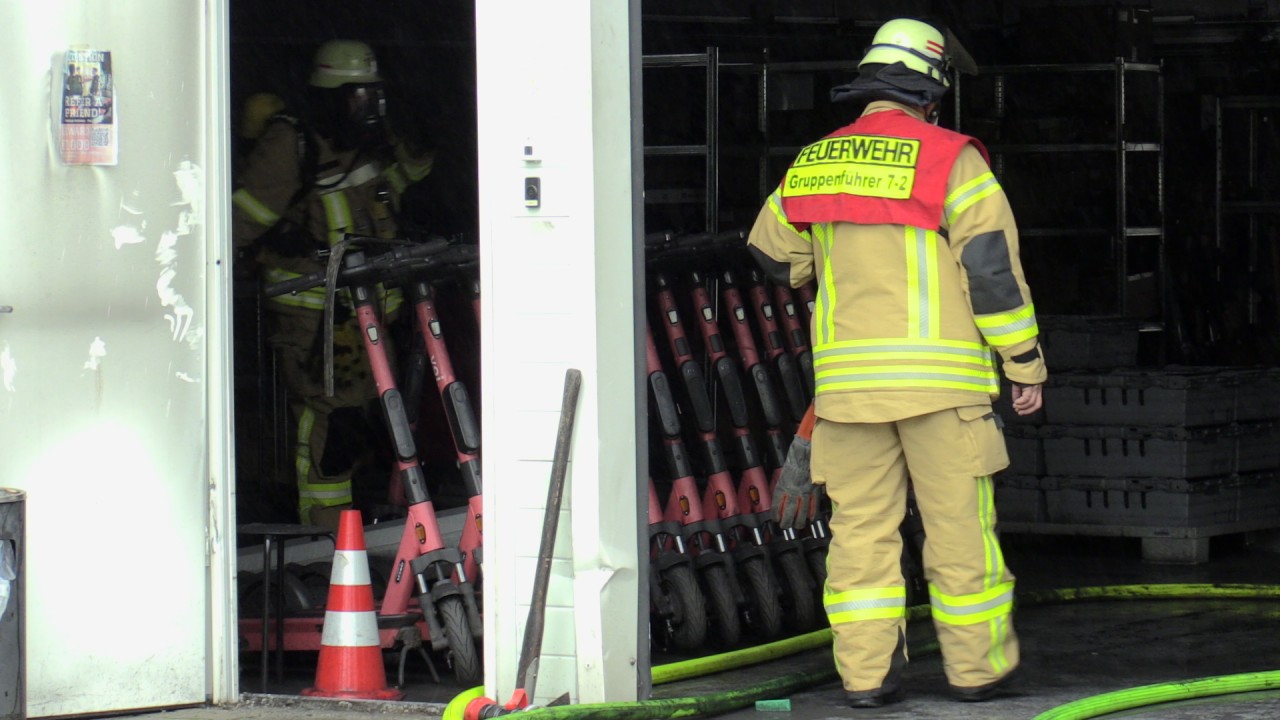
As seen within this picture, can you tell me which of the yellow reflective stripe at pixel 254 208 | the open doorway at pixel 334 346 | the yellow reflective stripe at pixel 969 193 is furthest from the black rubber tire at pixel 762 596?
the yellow reflective stripe at pixel 254 208

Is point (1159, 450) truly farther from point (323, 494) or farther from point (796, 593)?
point (323, 494)

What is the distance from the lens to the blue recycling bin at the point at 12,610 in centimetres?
495

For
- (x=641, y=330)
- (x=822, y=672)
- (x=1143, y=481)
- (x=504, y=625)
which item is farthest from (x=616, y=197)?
(x=1143, y=481)

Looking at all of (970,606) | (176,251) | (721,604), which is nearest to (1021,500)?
(721,604)

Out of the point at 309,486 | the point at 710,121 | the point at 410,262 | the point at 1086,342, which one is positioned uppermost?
the point at 710,121

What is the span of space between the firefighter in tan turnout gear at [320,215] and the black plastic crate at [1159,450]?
354cm

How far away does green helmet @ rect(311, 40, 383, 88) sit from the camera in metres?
7.35

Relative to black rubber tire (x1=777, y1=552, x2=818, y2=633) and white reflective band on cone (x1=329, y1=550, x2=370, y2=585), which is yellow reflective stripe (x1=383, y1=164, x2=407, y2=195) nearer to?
white reflective band on cone (x1=329, y1=550, x2=370, y2=585)

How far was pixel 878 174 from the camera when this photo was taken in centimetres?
533

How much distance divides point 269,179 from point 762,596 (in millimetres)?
2727

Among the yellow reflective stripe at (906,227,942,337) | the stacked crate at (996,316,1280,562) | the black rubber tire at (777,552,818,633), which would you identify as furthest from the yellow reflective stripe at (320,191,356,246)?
the stacked crate at (996,316,1280,562)

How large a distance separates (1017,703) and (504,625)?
1.64m

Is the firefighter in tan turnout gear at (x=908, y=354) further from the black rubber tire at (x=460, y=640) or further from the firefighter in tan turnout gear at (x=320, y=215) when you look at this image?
the firefighter in tan turnout gear at (x=320, y=215)

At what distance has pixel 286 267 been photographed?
741cm
